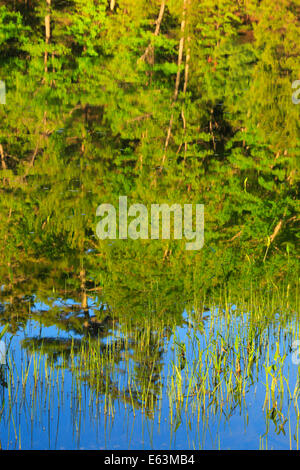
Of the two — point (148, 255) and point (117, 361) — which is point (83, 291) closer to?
point (148, 255)

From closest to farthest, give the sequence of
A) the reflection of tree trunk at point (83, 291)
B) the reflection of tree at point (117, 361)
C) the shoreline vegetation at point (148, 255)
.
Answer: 1. the shoreline vegetation at point (148, 255)
2. the reflection of tree at point (117, 361)
3. the reflection of tree trunk at point (83, 291)

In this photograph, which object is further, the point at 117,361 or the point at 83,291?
the point at 83,291

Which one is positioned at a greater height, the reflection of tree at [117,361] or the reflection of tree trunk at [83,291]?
the reflection of tree trunk at [83,291]

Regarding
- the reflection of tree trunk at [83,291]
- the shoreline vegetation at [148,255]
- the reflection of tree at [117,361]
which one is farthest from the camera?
the reflection of tree trunk at [83,291]

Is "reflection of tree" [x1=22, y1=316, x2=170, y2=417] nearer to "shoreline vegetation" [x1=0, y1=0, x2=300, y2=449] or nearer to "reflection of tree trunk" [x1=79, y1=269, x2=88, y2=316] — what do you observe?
"shoreline vegetation" [x1=0, y1=0, x2=300, y2=449]

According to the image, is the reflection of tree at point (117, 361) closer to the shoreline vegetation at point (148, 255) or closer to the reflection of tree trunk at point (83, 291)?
the shoreline vegetation at point (148, 255)

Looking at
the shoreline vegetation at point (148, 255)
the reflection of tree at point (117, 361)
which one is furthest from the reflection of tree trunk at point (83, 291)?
the reflection of tree at point (117, 361)

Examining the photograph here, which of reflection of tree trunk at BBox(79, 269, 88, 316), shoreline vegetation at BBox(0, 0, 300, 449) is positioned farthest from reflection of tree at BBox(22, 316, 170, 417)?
reflection of tree trunk at BBox(79, 269, 88, 316)

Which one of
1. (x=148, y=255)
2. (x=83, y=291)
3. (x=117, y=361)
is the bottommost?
(x=117, y=361)

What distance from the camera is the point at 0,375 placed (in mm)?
8008

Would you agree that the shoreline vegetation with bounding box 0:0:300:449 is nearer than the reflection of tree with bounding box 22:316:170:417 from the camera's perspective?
Yes

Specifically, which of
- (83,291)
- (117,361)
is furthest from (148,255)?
(117,361)

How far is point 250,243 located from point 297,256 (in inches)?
44.6

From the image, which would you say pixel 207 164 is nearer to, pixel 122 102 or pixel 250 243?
pixel 250 243
